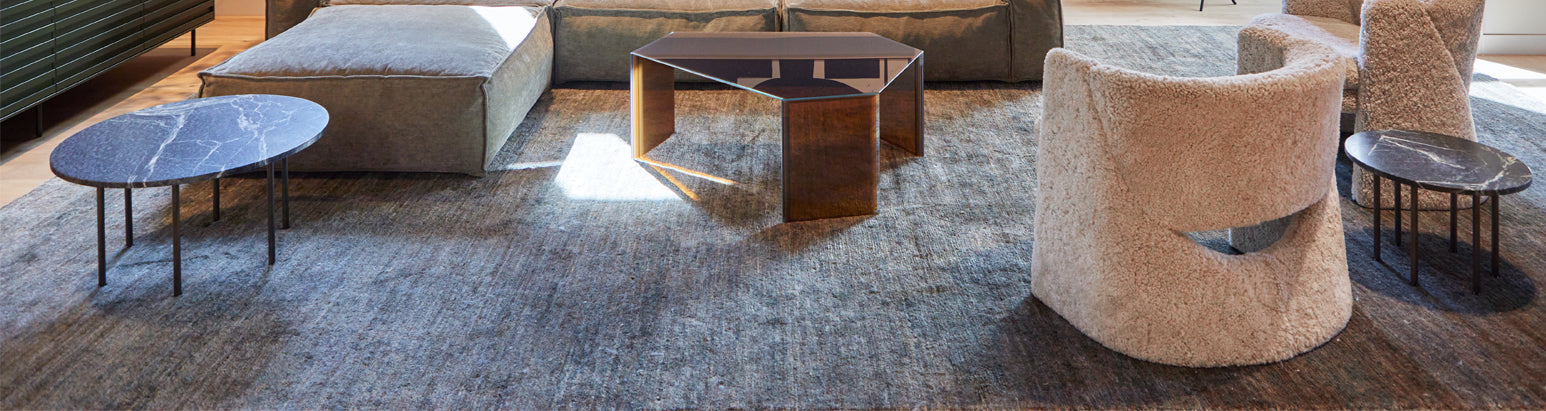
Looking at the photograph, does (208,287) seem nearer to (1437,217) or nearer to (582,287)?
(582,287)

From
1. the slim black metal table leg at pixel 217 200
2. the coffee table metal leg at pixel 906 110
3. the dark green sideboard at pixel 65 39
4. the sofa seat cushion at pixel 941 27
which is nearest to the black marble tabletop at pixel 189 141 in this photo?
the slim black metal table leg at pixel 217 200

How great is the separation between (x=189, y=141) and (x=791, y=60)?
154cm

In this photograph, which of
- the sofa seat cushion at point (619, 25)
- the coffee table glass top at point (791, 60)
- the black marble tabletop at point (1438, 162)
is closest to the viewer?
the black marble tabletop at point (1438, 162)

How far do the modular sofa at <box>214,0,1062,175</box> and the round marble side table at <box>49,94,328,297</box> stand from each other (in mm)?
341

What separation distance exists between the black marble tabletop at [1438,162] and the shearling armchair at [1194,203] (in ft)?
0.73

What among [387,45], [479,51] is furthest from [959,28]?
[387,45]

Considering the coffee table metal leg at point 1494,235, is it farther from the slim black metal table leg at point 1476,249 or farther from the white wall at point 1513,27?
the white wall at point 1513,27

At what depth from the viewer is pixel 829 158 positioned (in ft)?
9.07

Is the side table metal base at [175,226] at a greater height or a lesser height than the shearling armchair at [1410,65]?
lesser

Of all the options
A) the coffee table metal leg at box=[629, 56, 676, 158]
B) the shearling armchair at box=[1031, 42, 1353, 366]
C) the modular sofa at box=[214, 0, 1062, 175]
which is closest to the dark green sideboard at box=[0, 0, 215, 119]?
the modular sofa at box=[214, 0, 1062, 175]

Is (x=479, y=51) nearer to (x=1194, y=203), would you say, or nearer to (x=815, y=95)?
(x=815, y=95)

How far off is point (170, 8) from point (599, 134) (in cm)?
217

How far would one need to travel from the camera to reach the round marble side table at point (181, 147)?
2.16 metres

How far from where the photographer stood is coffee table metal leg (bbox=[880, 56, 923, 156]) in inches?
129
